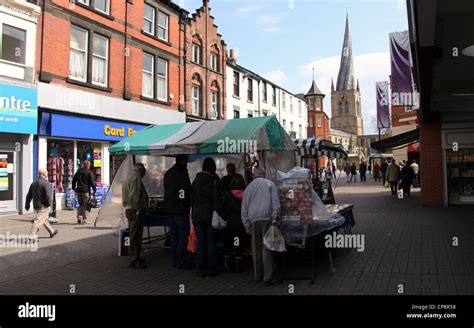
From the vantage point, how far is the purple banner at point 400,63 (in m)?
13.5

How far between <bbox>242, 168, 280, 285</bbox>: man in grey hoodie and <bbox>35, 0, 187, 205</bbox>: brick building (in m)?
11.5

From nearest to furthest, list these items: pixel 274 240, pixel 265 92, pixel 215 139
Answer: pixel 274 240 < pixel 215 139 < pixel 265 92

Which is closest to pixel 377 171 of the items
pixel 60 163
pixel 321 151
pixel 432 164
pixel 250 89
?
pixel 250 89

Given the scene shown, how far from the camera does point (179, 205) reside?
6.77 meters

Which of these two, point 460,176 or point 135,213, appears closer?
point 135,213

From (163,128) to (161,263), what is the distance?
303 centimetres

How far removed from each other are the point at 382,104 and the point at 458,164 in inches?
535

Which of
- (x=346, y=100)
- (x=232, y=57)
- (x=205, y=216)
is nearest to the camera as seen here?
(x=205, y=216)

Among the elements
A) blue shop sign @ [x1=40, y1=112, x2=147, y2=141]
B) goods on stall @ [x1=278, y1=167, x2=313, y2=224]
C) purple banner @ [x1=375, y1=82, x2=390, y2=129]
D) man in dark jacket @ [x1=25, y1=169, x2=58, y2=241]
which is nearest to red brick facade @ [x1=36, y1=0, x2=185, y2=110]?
blue shop sign @ [x1=40, y1=112, x2=147, y2=141]

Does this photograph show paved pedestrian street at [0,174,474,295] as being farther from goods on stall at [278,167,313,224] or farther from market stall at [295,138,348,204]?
market stall at [295,138,348,204]

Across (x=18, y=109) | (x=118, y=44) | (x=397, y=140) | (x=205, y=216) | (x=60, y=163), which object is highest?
(x=118, y=44)

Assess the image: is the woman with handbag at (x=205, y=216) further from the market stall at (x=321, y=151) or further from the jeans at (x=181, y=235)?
the market stall at (x=321, y=151)

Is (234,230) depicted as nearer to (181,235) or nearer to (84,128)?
(181,235)
